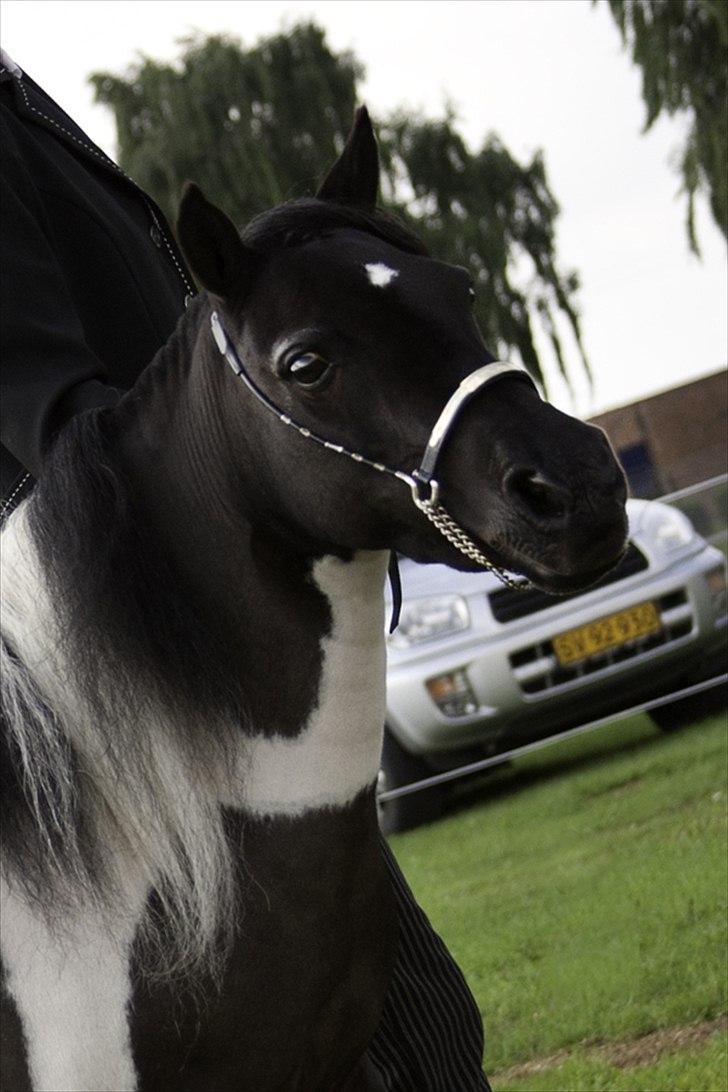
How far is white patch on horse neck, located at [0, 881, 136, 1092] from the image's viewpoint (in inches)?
76.7

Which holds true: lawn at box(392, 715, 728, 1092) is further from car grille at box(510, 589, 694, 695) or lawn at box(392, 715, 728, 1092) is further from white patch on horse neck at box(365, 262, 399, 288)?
white patch on horse neck at box(365, 262, 399, 288)

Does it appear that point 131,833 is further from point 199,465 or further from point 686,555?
point 686,555

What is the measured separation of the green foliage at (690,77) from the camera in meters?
13.5

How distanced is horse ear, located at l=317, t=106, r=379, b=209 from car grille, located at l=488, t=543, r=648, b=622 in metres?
5.20

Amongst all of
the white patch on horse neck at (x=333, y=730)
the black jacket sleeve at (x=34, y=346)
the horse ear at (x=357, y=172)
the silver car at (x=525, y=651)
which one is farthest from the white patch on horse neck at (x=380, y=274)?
the silver car at (x=525, y=651)

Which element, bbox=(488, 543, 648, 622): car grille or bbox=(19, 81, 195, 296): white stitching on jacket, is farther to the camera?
bbox=(488, 543, 648, 622): car grille

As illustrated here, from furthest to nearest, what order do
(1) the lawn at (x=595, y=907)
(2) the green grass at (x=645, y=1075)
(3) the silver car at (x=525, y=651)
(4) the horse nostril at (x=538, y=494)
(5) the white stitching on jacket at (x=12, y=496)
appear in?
(3) the silver car at (x=525, y=651)
(1) the lawn at (x=595, y=907)
(2) the green grass at (x=645, y=1075)
(5) the white stitching on jacket at (x=12, y=496)
(4) the horse nostril at (x=538, y=494)

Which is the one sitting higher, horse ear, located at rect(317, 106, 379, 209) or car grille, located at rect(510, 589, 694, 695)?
horse ear, located at rect(317, 106, 379, 209)

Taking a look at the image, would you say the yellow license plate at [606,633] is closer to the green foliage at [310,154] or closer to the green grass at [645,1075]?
the green grass at [645,1075]

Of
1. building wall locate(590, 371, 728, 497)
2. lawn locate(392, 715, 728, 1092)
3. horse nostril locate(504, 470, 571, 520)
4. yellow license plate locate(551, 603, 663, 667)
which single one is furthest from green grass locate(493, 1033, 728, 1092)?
building wall locate(590, 371, 728, 497)

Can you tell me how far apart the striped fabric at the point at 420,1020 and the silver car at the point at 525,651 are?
457cm

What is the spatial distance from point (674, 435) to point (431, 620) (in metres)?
14.1

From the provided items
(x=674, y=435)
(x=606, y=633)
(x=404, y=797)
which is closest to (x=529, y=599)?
(x=606, y=633)

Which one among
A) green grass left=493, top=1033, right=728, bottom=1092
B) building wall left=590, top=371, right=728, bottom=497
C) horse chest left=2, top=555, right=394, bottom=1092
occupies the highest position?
horse chest left=2, top=555, right=394, bottom=1092
